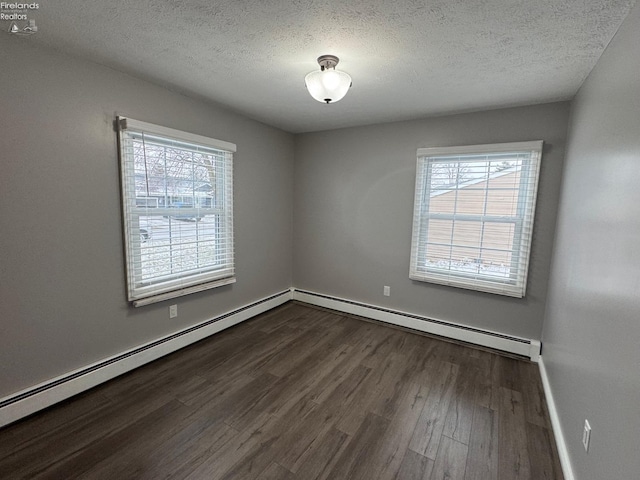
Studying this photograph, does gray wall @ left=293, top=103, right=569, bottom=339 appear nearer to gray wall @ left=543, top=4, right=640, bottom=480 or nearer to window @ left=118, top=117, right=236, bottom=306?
gray wall @ left=543, top=4, right=640, bottom=480

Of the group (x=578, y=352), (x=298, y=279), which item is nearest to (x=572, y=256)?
(x=578, y=352)

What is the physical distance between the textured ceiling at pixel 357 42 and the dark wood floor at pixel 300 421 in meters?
2.41

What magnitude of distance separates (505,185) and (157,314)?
3521 millimetres

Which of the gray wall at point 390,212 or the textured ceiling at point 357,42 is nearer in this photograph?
the textured ceiling at point 357,42

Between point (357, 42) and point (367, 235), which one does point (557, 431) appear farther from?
point (357, 42)

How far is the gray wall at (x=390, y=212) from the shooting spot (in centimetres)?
268

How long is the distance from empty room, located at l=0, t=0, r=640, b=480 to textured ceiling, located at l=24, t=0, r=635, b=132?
0.06ft

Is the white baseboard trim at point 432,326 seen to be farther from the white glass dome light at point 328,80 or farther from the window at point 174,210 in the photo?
the white glass dome light at point 328,80

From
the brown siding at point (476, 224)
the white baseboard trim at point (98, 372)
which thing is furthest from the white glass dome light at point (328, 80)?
the white baseboard trim at point (98, 372)

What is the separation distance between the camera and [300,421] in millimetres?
1928

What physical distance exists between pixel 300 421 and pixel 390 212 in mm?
2396

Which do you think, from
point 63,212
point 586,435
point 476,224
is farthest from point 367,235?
point 63,212

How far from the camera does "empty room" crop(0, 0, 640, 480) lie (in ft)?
4.91

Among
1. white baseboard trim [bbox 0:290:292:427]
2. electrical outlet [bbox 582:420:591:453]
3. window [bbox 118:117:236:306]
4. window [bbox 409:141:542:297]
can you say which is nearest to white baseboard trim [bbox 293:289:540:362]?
window [bbox 409:141:542:297]
